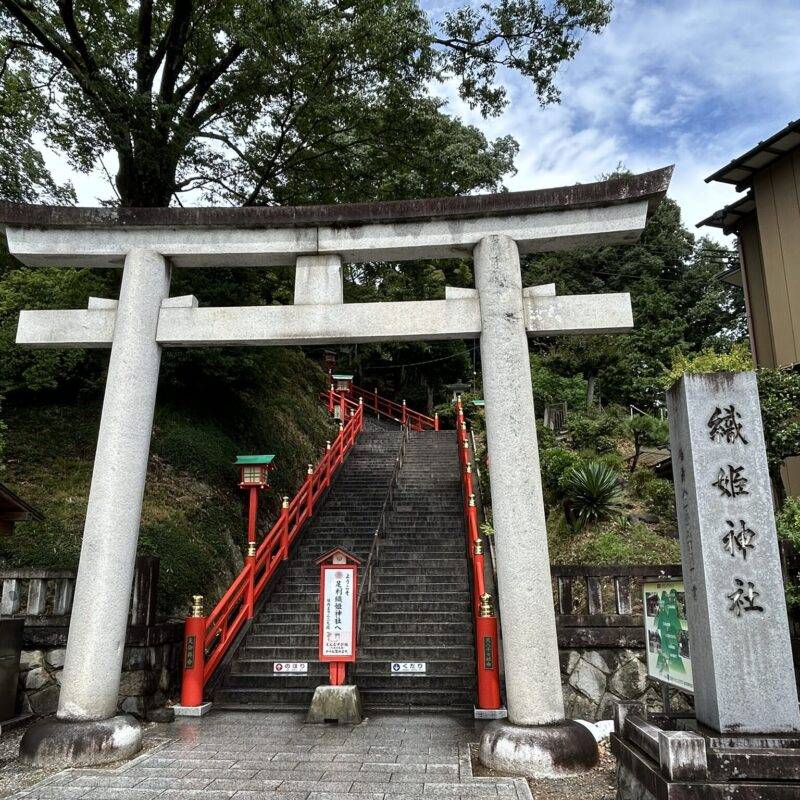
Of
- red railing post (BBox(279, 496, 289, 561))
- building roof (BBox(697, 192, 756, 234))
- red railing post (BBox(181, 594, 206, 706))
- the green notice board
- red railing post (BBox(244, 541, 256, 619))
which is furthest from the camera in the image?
building roof (BBox(697, 192, 756, 234))

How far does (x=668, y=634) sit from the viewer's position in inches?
200

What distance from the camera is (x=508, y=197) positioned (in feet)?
21.5

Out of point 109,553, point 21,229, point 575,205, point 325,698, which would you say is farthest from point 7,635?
point 575,205

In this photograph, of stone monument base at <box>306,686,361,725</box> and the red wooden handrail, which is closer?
stone monument base at <box>306,686,361,725</box>

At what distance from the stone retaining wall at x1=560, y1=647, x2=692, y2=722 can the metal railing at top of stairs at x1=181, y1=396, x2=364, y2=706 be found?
4.18 m

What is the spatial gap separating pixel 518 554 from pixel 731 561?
1876mm

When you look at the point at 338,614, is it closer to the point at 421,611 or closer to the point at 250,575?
the point at 250,575

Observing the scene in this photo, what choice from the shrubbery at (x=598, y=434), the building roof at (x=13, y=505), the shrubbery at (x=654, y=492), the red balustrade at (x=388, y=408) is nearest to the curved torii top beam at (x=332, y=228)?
the building roof at (x=13, y=505)

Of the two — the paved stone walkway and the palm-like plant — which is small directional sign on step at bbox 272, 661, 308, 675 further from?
the palm-like plant

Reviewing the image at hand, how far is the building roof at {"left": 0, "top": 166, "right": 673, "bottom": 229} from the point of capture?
6.40 m

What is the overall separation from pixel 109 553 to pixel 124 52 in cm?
997

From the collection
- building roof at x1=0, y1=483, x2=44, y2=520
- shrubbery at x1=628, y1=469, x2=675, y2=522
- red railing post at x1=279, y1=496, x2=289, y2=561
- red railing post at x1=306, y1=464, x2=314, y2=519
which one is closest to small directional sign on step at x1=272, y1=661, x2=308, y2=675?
red railing post at x1=279, y1=496, x2=289, y2=561

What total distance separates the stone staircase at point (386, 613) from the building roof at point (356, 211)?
5579 millimetres

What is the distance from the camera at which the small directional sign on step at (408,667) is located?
24.6 ft
